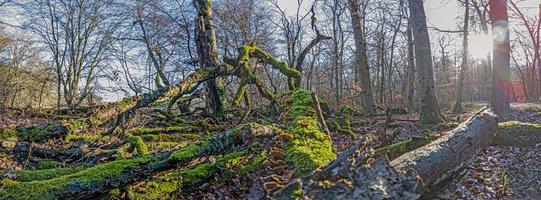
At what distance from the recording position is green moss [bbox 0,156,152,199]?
2939 millimetres

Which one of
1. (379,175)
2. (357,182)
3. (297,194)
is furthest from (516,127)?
(297,194)

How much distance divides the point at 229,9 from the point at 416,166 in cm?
2056

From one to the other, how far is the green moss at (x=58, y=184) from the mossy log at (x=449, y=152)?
2561 mm

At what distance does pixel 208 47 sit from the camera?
10039 mm

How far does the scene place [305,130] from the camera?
466cm

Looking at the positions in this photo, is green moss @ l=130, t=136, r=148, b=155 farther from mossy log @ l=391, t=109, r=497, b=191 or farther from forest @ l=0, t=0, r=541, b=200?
mossy log @ l=391, t=109, r=497, b=191

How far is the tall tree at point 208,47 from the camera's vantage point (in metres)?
9.98

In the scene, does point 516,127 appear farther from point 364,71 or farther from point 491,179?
point 364,71

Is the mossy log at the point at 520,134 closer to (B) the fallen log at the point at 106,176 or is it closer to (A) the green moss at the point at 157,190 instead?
(B) the fallen log at the point at 106,176

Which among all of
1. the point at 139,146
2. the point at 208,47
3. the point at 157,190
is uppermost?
the point at 208,47

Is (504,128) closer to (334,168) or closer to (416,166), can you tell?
(416,166)

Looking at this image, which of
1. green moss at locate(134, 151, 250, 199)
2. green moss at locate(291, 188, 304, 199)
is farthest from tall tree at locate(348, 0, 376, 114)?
green moss at locate(291, 188, 304, 199)

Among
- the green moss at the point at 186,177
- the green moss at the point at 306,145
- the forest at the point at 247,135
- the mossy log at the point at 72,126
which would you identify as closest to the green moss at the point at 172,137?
the forest at the point at 247,135

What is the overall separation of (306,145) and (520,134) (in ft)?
14.8
